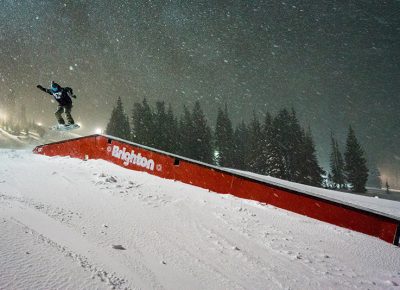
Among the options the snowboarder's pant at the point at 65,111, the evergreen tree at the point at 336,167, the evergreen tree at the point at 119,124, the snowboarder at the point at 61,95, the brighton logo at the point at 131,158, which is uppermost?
the evergreen tree at the point at 119,124

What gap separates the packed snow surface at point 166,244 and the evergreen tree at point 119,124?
1975 inches

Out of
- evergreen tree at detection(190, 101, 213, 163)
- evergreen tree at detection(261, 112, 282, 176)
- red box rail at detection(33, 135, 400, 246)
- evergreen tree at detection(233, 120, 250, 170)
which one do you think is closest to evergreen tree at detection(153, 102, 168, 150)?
evergreen tree at detection(190, 101, 213, 163)

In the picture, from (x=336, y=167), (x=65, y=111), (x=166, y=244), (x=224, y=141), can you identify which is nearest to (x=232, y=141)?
(x=224, y=141)

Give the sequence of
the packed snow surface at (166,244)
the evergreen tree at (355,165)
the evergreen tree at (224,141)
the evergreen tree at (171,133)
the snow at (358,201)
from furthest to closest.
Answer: the evergreen tree at (224,141), the evergreen tree at (355,165), the evergreen tree at (171,133), the snow at (358,201), the packed snow surface at (166,244)

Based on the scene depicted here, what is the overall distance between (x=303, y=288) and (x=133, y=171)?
20.8 ft

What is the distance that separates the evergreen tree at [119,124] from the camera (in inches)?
2193

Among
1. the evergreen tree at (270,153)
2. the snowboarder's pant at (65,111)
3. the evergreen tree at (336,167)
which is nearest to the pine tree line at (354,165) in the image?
the evergreen tree at (336,167)

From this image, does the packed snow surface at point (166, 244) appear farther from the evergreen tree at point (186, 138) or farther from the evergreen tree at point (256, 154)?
the evergreen tree at point (186, 138)

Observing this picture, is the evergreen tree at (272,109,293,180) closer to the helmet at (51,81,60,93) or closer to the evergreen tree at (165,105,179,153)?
the evergreen tree at (165,105,179,153)

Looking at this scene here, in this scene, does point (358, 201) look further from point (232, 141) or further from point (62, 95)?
point (232, 141)

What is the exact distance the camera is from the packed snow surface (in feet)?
9.24

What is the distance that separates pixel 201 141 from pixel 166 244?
48.9 meters

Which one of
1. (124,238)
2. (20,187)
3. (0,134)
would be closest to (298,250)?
(124,238)

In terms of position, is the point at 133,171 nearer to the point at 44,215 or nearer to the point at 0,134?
the point at 44,215
